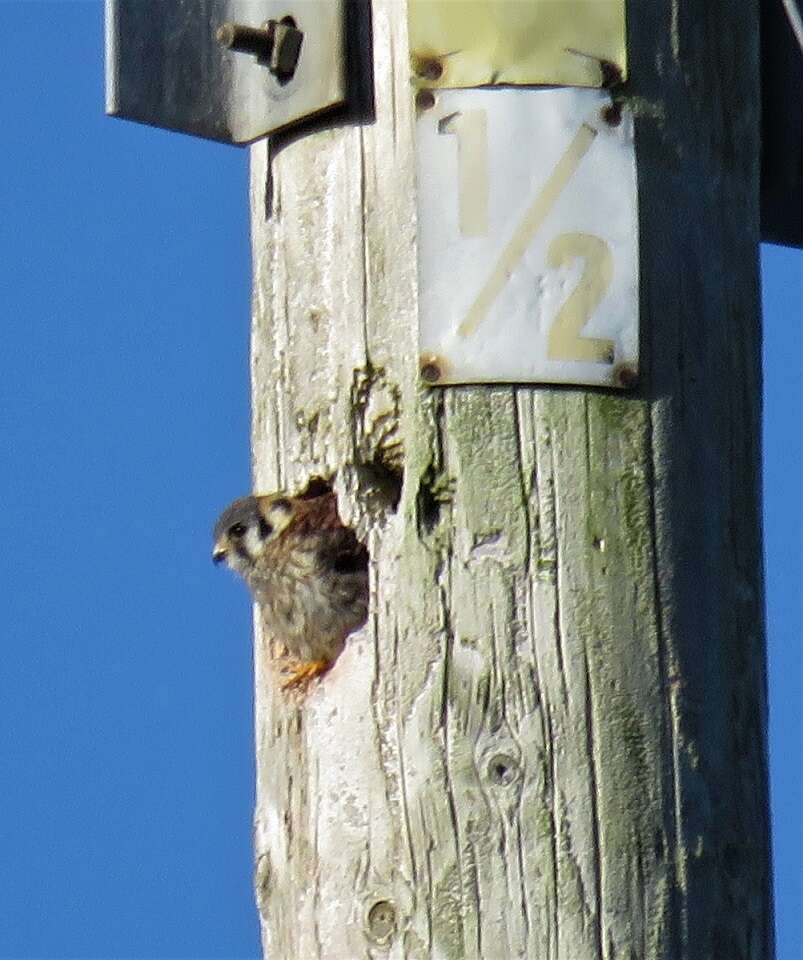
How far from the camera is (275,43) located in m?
3.74

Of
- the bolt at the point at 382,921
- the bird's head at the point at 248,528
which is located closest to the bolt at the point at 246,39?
the bird's head at the point at 248,528

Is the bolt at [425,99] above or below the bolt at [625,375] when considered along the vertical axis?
above

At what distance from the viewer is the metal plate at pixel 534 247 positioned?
334 cm

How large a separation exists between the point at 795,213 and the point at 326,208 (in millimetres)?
958

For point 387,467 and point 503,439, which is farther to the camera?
point 387,467

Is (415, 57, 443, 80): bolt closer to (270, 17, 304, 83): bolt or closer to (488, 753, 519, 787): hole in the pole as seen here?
(270, 17, 304, 83): bolt

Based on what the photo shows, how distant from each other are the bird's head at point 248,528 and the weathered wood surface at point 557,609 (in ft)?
1.12

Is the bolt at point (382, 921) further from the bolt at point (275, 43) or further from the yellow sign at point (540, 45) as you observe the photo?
the bolt at point (275, 43)

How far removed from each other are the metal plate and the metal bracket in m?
0.39

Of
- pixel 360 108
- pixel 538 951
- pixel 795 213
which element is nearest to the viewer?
pixel 538 951

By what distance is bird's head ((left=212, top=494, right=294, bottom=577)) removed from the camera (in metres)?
4.02

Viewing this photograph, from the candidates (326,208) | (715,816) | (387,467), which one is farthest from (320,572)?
(715,816)

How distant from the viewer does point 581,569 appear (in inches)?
130

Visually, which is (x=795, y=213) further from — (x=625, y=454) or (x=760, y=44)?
(x=625, y=454)
